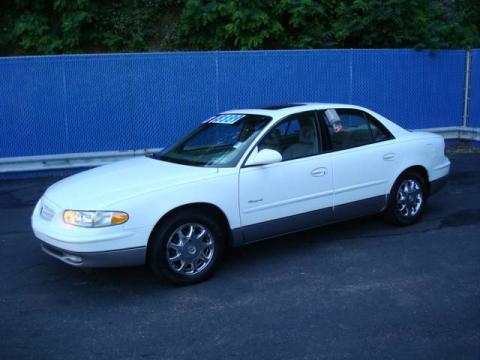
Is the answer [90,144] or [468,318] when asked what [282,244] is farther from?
[90,144]

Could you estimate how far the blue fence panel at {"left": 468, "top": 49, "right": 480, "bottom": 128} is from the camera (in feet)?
41.9

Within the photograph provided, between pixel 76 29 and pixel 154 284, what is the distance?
9295mm

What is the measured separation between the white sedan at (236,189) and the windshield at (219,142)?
2cm

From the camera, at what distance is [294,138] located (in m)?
5.97

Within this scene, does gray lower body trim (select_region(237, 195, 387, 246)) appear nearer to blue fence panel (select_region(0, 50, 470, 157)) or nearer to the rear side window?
the rear side window

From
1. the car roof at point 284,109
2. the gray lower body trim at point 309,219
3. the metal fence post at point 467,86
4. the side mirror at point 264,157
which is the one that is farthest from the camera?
the metal fence post at point 467,86

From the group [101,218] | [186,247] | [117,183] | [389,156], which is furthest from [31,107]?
[389,156]

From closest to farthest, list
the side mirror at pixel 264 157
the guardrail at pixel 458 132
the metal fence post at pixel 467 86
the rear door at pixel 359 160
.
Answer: the side mirror at pixel 264 157 → the rear door at pixel 359 160 → the guardrail at pixel 458 132 → the metal fence post at pixel 467 86

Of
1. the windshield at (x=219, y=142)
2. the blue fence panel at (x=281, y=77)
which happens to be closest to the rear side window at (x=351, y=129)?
the windshield at (x=219, y=142)

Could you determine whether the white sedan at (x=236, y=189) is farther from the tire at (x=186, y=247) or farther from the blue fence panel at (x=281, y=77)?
the blue fence panel at (x=281, y=77)

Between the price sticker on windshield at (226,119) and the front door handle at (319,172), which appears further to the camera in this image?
the price sticker on windshield at (226,119)

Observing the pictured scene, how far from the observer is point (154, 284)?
5.34m

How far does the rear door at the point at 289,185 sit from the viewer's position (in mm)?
5488

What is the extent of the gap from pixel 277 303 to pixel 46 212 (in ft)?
7.47
